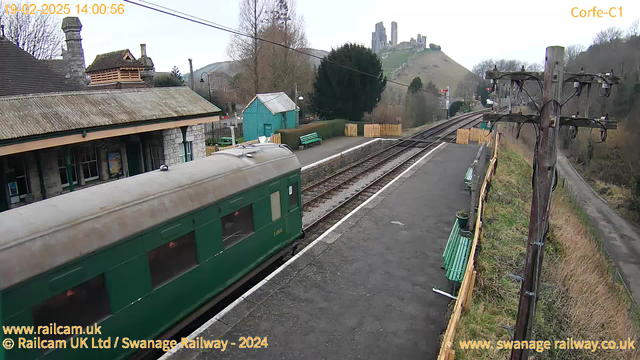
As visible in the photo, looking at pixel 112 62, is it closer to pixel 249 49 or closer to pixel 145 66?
pixel 145 66

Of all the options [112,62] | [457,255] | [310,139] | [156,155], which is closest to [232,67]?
[310,139]

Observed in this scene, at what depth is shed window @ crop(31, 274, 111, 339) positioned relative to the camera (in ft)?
14.8

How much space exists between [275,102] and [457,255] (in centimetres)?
2207

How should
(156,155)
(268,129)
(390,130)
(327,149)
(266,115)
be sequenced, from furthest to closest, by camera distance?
(390,130) → (268,129) → (266,115) → (327,149) → (156,155)

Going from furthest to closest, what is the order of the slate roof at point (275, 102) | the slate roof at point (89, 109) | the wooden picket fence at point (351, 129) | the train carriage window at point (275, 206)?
the wooden picket fence at point (351, 129)
the slate roof at point (275, 102)
the slate roof at point (89, 109)
the train carriage window at point (275, 206)

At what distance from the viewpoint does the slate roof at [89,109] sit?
9.95 meters

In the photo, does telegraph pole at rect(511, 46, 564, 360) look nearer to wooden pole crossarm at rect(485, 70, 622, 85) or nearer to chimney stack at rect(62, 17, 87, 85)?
wooden pole crossarm at rect(485, 70, 622, 85)

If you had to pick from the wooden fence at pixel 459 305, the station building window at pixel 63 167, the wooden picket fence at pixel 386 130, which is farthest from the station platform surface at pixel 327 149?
the wooden fence at pixel 459 305

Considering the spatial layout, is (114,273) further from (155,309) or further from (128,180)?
(128,180)

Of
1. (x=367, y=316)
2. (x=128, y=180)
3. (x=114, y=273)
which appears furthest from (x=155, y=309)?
(x=367, y=316)

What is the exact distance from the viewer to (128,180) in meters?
6.33

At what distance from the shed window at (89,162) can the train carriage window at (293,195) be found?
7851mm

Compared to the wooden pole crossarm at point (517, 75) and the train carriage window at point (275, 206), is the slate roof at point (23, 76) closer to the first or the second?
the train carriage window at point (275, 206)

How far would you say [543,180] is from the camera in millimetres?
4434
